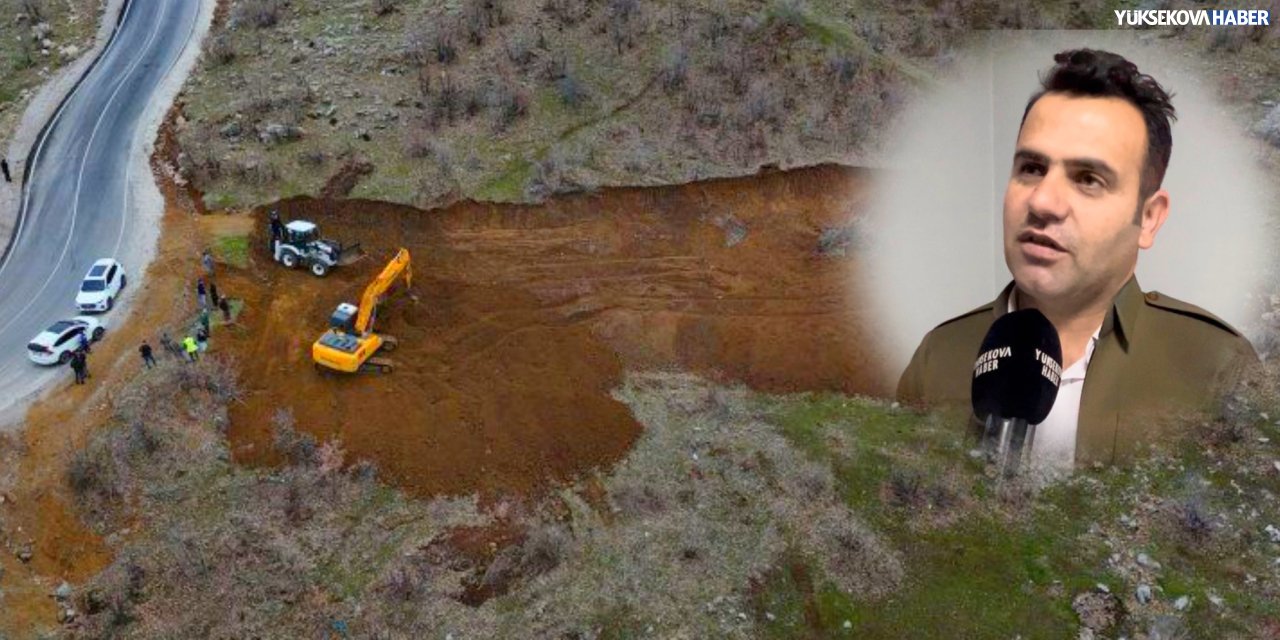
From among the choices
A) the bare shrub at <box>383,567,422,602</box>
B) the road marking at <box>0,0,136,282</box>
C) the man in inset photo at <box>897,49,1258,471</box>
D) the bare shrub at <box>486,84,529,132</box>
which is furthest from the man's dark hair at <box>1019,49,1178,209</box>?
the road marking at <box>0,0,136,282</box>

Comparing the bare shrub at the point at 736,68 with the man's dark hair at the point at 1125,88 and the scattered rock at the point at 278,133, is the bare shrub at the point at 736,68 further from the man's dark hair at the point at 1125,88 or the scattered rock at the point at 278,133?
the man's dark hair at the point at 1125,88

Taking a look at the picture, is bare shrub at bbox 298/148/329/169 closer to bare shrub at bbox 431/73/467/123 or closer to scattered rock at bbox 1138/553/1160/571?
bare shrub at bbox 431/73/467/123

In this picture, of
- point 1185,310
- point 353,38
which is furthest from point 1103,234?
point 353,38

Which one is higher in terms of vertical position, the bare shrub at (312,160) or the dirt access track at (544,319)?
the bare shrub at (312,160)

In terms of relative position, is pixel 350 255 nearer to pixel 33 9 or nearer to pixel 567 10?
pixel 567 10

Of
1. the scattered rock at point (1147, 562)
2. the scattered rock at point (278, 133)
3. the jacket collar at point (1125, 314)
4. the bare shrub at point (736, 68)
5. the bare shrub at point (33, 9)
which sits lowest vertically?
the scattered rock at point (1147, 562)

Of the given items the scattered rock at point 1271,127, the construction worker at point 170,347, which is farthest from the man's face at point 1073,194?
the construction worker at point 170,347

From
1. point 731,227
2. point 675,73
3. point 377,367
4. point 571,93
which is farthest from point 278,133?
point 731,227

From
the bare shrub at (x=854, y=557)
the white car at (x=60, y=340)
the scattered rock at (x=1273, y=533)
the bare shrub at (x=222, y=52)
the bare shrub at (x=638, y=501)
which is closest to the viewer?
the scattered rock at (x=1273, y=533)
